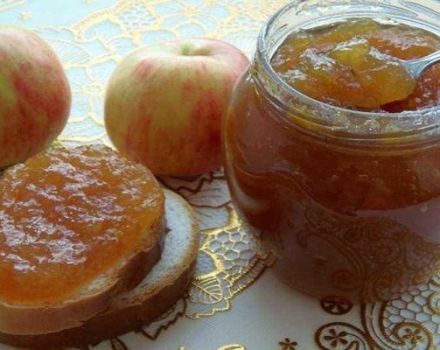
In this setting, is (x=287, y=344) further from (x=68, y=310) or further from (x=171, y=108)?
(x=171, y=108)

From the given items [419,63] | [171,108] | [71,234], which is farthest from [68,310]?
[419,63]

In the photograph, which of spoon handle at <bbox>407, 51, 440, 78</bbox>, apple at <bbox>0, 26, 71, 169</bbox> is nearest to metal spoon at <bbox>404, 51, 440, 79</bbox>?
spoon handle at <bbox>407, 51, 440, 78</bbox>

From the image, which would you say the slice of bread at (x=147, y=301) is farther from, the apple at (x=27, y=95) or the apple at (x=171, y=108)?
the apple at (x=27, y=95)

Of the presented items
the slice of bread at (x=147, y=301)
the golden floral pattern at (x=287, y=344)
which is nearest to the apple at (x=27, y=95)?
the slice of bread at (x=147, y=301)

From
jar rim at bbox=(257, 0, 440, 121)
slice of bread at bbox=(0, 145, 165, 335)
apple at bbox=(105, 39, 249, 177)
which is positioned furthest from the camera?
apple at bbox=(105, 39, 249, 177)

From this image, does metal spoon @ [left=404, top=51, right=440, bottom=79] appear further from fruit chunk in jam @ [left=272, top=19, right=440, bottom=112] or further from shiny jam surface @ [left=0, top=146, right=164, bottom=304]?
shiny jam surface @ [left=0, top=146, right=164, bottom=304]

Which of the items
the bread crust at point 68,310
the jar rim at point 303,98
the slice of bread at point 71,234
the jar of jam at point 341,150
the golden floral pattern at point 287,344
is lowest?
the golden floral pattern at point 287,344

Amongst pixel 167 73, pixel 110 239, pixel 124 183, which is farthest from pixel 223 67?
pixel 110 239

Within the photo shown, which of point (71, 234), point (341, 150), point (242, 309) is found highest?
point (341, 150)
